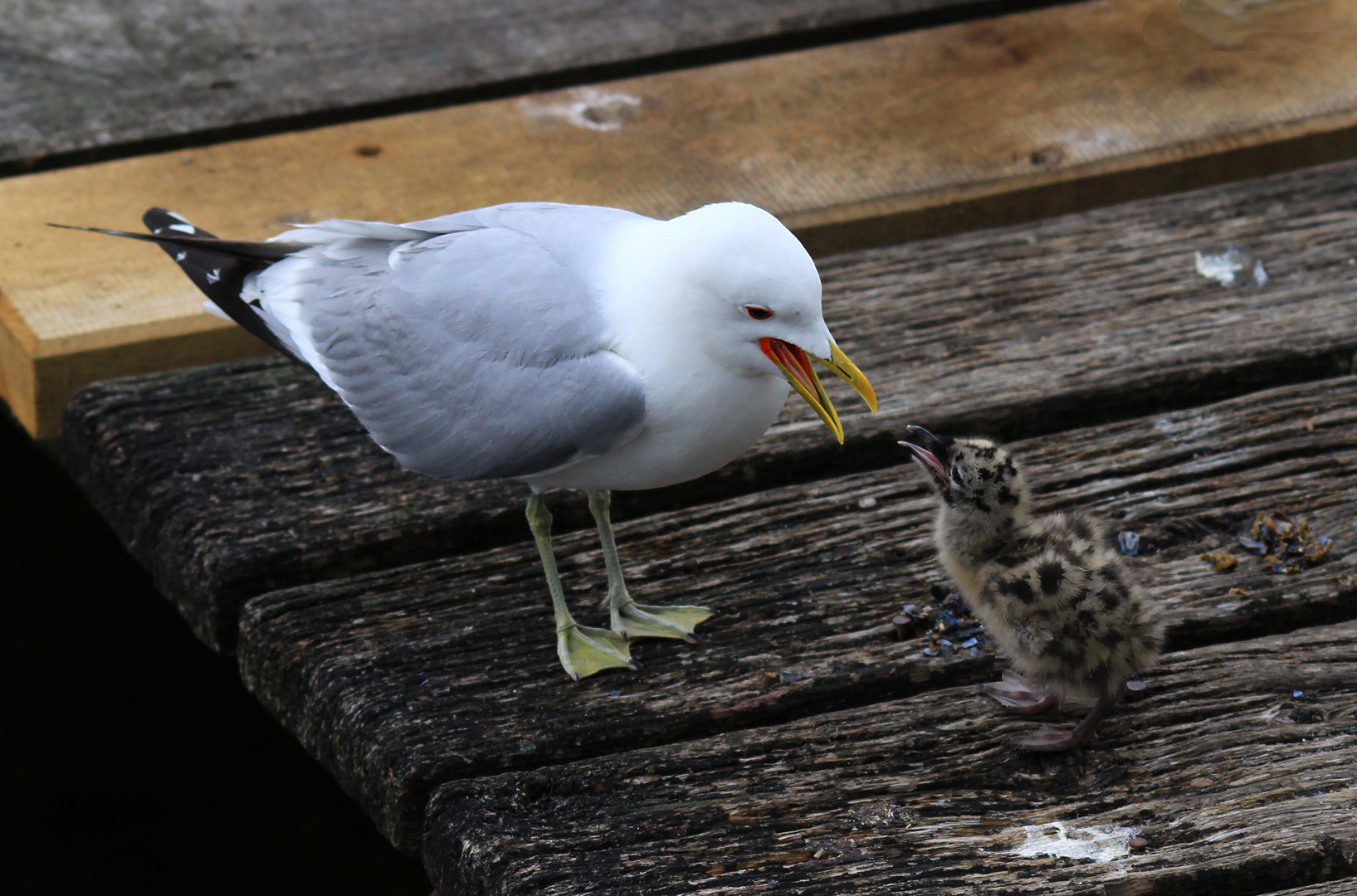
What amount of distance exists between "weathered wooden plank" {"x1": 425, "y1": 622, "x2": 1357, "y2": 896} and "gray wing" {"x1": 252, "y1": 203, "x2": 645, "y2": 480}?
1.76 feet

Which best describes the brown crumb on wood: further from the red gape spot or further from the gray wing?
the gray wing

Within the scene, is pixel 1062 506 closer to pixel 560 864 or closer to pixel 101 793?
pixel 560 864

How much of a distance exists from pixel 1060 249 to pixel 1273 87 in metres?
0.95

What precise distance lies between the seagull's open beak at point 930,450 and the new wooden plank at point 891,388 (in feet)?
1.19

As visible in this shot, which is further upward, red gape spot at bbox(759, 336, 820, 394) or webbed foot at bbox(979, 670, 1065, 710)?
red gape spot at bbox(759, 336, 820, 394)

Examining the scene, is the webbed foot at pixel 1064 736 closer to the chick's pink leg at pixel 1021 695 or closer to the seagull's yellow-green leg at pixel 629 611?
the chick's pink leg at pixel 1021 695

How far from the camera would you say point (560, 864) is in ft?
6.22

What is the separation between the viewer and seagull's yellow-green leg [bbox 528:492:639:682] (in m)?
2.29

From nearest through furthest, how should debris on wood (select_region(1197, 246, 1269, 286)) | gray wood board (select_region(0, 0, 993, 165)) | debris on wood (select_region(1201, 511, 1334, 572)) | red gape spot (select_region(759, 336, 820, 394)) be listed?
red gape spot (select_region(759, 336, 820, 394))
debris on wood (select_region(1201, 511, 1334, 572))
debris on wood (select_region(1197, 246, 1269, 286))
gray wood board (select_region(0, 0, 993, 165))

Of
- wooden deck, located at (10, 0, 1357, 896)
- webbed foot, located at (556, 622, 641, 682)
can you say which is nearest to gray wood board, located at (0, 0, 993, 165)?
wooden deck, located at (10, 0, 1357, 896)

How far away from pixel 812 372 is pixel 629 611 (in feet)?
1.73

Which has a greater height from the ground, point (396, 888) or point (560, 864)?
point (560, 864)

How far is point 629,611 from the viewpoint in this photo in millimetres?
2424

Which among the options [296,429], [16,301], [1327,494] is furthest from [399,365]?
[1327,494]
